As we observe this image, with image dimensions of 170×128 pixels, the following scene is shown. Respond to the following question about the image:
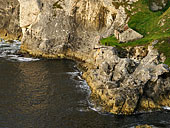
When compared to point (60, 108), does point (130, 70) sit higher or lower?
higher

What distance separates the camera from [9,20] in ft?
524

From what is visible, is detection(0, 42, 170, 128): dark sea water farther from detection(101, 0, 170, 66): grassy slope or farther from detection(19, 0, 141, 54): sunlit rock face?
detection(19, 0, 141, 54): sunlit rock face

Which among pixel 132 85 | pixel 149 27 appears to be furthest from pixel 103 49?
pixel 132 85

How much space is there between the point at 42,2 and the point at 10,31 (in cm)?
6437

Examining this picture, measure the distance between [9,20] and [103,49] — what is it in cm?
11212

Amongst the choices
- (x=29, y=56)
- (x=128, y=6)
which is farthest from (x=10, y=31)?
(x=128, y=6)

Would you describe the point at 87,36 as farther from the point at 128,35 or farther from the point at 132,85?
the point at 132,85

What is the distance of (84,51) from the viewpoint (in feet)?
288

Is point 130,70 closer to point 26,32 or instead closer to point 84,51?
point 84,51

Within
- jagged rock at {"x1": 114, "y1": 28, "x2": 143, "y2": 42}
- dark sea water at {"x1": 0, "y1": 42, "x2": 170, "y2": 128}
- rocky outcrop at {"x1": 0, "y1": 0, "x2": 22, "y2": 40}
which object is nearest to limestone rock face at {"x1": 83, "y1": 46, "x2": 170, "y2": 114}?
dark sea water at {"x1": 0, "y1": 42, "x2": 170, "y2": 128}

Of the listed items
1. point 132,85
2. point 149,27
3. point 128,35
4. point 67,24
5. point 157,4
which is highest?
point 157,4

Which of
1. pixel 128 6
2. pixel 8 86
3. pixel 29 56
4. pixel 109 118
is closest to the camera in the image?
pixel 109 118

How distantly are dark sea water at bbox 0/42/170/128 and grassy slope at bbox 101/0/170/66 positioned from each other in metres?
17.8

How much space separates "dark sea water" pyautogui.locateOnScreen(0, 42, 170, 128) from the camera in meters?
38.1
